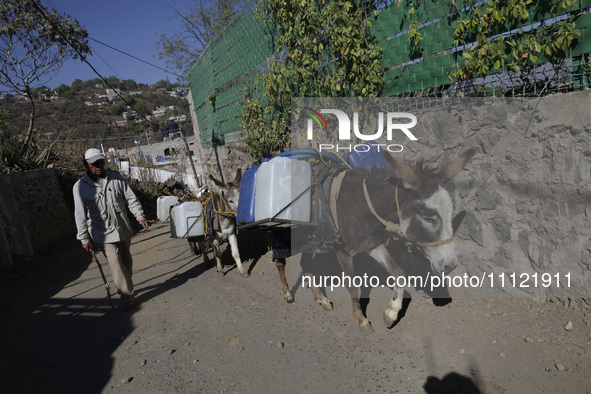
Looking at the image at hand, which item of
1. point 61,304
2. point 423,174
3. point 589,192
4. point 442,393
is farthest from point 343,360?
point 61,304

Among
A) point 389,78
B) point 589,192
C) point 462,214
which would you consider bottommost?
point 462,214

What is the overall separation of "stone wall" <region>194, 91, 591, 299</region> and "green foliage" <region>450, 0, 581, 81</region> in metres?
0.31

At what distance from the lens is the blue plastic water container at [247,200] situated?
12.6ft

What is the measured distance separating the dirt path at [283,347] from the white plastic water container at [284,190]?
1272 millimetres

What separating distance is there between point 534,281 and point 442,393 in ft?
4.54

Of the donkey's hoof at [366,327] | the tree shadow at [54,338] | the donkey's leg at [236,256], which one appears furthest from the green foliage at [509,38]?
the tree shadow at [54,338]

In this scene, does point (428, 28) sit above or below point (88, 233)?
above

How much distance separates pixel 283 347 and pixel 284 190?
5.00ft

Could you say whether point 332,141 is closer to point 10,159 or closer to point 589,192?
point 589,192

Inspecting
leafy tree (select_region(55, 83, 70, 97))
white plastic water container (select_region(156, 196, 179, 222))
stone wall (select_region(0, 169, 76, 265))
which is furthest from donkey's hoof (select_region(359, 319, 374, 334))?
leafy tree (select_region(55, 83, 70, 97))

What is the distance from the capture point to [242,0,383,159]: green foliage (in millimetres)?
4551

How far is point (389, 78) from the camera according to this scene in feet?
14.6

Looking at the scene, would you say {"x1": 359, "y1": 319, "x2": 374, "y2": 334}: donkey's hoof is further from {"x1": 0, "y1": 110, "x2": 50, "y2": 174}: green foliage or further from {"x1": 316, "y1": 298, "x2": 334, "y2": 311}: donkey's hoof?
{"x1": 0, "y1": 110, "x2": 50, "y2": 174}: green foliage

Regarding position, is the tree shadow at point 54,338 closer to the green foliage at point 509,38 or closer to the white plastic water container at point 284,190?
the white plastic water container at point 284,190
